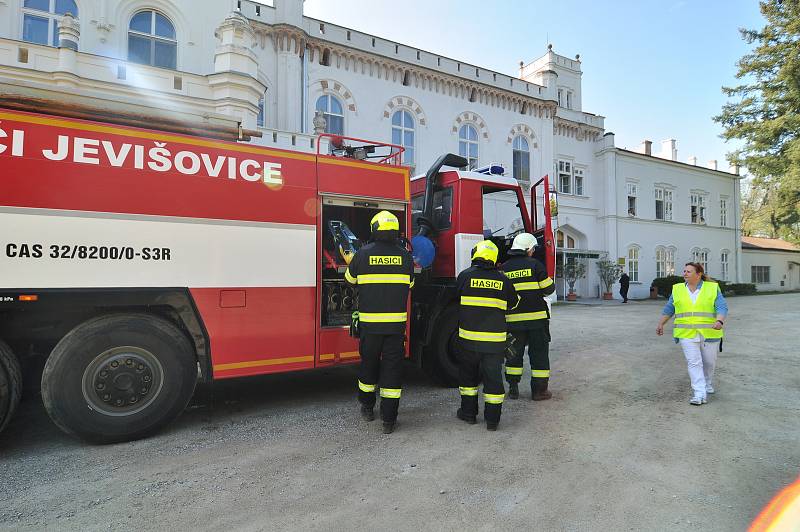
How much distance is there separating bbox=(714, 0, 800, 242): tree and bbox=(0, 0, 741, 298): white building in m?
3.50

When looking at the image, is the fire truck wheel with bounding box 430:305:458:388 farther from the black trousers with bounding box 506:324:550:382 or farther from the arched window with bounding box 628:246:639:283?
the arched window with bounding box 628:246:639:283

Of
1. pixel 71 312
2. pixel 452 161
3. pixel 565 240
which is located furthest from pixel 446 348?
pixel 565 240

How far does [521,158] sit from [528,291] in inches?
705

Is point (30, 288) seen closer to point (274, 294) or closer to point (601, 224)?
point (274, 294)

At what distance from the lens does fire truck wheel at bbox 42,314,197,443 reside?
3.62 m

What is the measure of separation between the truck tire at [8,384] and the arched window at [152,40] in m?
10.5

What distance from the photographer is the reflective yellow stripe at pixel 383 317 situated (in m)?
4.19

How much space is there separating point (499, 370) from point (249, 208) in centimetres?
275

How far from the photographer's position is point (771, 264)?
3547 cm

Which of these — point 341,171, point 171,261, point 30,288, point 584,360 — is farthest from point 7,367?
point 584,360

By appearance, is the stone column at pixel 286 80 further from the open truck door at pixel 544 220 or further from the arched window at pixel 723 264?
the arched window at pixel 723 264

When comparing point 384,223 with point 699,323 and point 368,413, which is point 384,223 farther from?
point 699,323

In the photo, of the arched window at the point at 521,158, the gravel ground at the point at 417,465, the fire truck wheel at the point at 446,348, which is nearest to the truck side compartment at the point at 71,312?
the gravel ground at the point at 417,465

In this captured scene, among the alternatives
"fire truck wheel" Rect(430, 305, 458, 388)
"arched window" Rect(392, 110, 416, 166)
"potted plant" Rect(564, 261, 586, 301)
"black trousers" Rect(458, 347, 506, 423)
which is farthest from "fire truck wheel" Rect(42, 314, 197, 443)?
"potted plant" Rect(564, 261, 586, 301)
